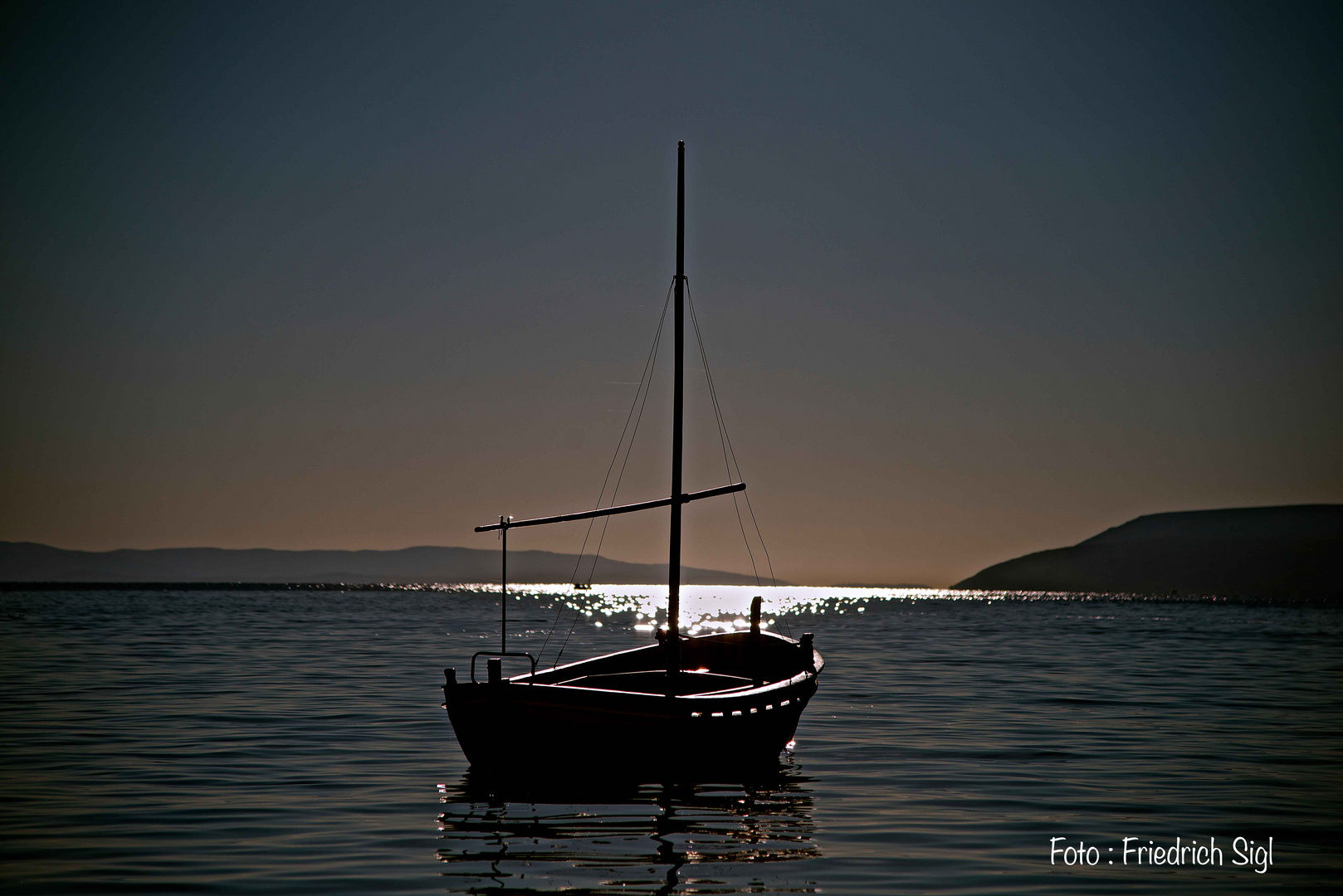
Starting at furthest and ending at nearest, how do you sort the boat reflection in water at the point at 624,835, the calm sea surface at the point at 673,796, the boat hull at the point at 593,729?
the boat hull at the point at 593,729 < the calm sea surface at the point at 673,796 < the boat reflection in water at the point at 624,835

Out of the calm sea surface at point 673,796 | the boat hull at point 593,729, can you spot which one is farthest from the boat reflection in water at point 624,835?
the boat hull at point 593,729

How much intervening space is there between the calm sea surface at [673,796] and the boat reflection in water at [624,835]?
0.06 m

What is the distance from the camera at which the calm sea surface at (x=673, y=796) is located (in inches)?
544

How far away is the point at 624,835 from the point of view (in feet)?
52.3

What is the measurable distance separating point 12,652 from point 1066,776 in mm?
47835

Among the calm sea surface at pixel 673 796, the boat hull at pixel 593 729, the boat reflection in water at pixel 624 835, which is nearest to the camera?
the boat reflection in water at pixel 624 835

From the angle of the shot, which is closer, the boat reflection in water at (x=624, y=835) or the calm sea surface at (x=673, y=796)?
the boat reflection in water at (x=624, y=835)

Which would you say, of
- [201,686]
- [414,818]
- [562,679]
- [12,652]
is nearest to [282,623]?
[12,652]

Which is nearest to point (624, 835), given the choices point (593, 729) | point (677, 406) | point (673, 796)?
point (673, 796)

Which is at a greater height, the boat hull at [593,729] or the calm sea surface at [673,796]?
the boat hull at [593,729]

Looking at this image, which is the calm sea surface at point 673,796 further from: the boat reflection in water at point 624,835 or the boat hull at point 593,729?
the boat hull at point 593,729

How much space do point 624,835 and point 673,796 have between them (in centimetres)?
334

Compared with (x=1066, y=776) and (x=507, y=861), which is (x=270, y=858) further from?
(x=1066, y=776)

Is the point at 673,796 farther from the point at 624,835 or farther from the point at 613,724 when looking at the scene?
the point at 624,835
